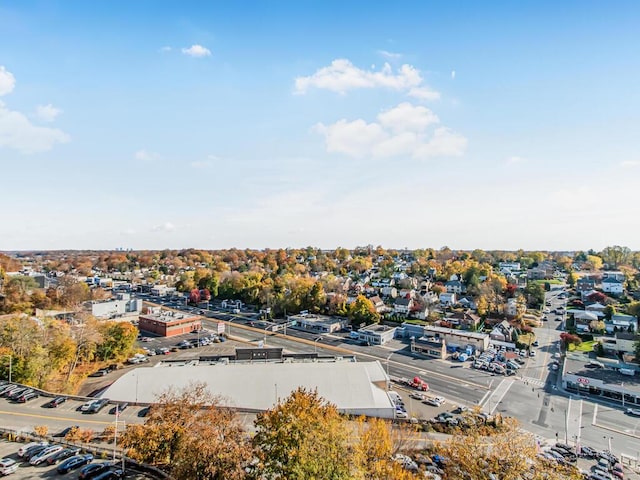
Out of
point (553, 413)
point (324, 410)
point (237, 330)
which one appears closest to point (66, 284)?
point (237, 330)

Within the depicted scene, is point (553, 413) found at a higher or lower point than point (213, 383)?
lower

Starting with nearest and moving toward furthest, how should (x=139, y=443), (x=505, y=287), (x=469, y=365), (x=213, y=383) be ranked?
(x=139, y=443), (x=213, y=383), (x=469, y=365), (x=505, y=287)

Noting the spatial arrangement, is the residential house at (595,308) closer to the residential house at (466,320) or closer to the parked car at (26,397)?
the residential house at (466,320)

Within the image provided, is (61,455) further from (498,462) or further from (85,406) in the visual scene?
(498,462)

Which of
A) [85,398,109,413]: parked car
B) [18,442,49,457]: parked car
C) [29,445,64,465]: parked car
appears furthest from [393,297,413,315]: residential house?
[18,442,49,457]: parked car

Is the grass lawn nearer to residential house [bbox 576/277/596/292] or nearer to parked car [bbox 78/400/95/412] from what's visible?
residential house [bbox 576/277/596/292]

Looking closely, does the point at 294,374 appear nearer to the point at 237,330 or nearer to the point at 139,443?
the point at 139,443

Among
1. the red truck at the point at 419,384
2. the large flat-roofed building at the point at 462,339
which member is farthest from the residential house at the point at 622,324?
the red truck at the point at 419,384
